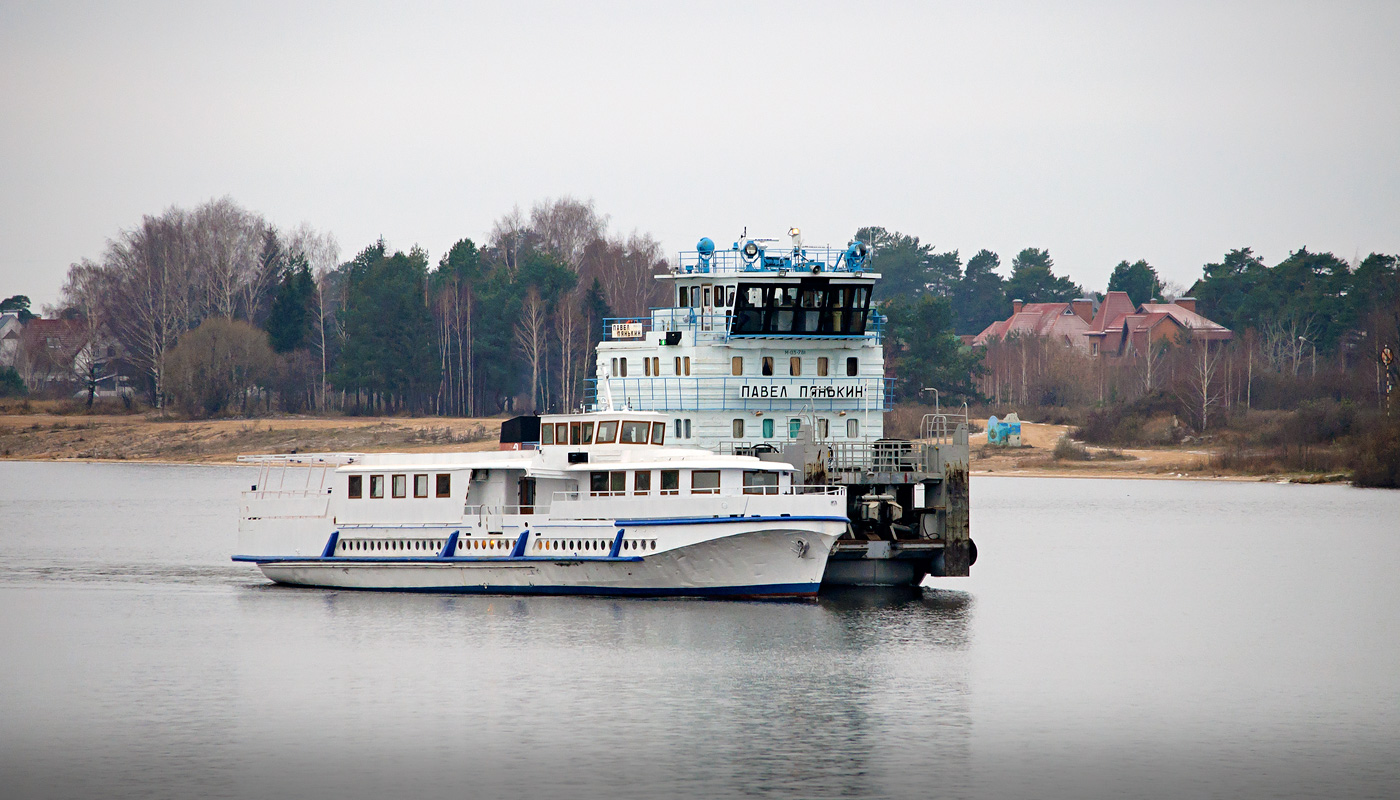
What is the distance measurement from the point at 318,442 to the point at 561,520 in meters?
80.2

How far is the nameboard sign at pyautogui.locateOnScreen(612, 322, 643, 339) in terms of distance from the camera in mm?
55312

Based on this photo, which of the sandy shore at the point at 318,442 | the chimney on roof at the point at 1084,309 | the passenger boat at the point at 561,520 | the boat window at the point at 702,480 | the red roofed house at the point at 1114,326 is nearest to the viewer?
the passenger boat at the point at 561,520

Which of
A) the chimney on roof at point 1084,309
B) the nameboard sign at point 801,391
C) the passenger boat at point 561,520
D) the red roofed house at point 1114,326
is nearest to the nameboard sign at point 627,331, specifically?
the nameboard sign at point 801,391

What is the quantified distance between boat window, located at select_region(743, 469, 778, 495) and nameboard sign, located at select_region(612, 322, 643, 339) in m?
10.3

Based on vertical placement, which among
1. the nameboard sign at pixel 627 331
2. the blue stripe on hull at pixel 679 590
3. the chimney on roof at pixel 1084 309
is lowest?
the blue stripe on hull at pixel 679 590

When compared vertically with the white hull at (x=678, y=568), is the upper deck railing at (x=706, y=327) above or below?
above

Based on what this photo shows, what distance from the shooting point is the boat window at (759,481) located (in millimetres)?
45875

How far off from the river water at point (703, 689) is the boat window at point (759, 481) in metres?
3.17

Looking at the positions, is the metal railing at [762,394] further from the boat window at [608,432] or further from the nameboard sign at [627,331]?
the boat window at [608,432]

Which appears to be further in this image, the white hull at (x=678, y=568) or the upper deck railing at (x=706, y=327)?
the upper deck railing at (x=706, y=327)

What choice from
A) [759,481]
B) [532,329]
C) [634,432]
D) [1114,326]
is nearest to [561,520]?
[634,432]

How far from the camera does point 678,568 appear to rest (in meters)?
46.3

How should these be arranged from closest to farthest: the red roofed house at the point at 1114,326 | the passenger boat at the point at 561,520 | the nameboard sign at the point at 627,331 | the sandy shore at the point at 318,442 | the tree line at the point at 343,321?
the passenger boat at the point at 561,520, the nameboard sign at the point at 627,331, the sandy shore at the point at 318,442, the tree line at the point at 343,321, the red roofed house at the point at 1114,326

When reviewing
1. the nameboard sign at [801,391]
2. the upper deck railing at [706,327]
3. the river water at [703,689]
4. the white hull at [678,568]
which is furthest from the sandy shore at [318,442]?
the white hull at [678,568]
